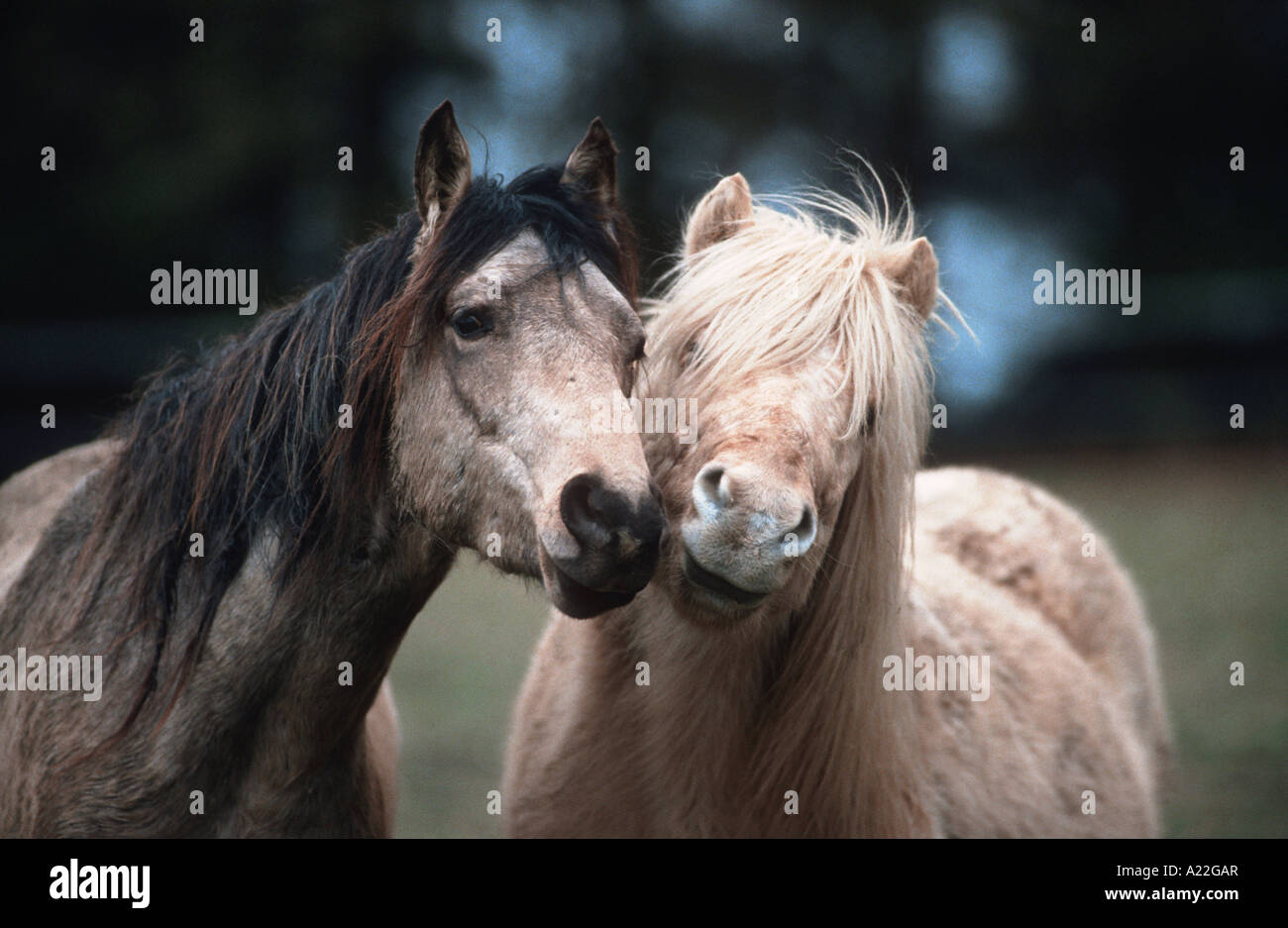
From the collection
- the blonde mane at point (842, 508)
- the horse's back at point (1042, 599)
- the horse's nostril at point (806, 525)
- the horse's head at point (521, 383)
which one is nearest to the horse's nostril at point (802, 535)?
the horse's nostril at point (806, 525)

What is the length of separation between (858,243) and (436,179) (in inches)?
51.6

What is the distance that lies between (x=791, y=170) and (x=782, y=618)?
1152 cm

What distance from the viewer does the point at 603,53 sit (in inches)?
541

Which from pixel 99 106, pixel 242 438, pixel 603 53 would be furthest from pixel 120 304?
pixel 242 438

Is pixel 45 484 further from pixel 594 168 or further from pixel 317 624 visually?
pixel 594 168

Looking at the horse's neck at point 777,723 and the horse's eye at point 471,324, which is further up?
the horse's eye at point 471,324

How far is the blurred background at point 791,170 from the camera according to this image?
11.8 m

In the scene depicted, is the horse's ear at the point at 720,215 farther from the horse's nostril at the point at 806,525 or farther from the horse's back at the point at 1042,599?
the horse's back at the point at 1042,599

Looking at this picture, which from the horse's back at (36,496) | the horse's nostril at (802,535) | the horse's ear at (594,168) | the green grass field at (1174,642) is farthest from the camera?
the green grass field at (1174,642)

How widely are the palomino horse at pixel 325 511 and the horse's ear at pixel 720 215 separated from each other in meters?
0.47

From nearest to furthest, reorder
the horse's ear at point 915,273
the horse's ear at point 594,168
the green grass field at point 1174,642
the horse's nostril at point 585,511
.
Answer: the horse's nostril at point 585,511 < the horse's ear at point 594,168 < the horse's ear at point 915,273 < the green grass field at point 1174,642

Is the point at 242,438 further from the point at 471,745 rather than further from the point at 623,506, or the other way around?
the point at 471,745

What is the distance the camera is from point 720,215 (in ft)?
10.9

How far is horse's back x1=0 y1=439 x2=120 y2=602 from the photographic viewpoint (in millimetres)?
3818
